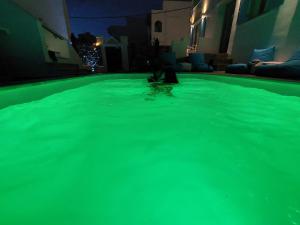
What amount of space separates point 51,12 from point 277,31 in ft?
26.7

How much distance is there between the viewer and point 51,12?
21.8ft

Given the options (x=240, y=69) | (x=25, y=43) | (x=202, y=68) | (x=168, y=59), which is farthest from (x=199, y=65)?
(x=25, y=43)

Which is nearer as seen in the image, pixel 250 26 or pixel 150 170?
pixel 150 170

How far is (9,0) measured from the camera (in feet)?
13.2

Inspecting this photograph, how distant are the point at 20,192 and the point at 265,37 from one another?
22.7ft

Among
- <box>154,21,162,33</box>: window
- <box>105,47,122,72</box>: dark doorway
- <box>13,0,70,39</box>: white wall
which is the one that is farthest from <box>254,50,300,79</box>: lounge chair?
<box>154,21,162,33</box>: window

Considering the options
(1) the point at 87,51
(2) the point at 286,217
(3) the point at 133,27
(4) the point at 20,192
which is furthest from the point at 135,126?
(3) the point at 133,27

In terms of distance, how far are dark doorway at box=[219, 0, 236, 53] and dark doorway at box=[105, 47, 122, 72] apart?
5557 millimetres

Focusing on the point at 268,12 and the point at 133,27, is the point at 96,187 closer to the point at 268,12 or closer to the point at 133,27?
the point at 268,12

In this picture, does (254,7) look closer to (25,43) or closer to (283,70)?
(283,70)

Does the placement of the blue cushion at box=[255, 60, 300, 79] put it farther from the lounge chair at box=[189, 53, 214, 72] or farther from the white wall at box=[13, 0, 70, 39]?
the white wall at box=[13, 0, 70, 39]

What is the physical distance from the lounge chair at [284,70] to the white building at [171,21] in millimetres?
9748

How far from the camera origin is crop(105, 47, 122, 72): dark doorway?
8641 mm

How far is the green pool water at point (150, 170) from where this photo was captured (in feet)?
2.13
